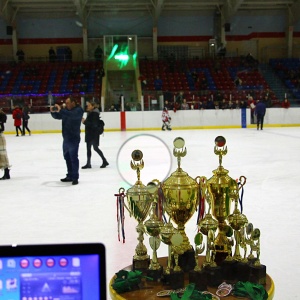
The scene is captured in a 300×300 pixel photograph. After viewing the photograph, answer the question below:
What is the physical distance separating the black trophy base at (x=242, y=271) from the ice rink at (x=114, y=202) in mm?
699

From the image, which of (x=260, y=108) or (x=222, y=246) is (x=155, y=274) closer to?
(x=222, y=246)

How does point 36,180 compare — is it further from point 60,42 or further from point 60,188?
point 60,42

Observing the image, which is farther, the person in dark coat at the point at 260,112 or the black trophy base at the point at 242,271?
the person in dark coat at the point at 260,112

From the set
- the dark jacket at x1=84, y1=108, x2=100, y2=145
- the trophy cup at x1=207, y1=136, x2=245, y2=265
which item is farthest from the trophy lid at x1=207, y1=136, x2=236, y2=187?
the dark jacket at x1=84, y1=108, x2=100, y2=145

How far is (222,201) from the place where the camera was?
7.13 ft

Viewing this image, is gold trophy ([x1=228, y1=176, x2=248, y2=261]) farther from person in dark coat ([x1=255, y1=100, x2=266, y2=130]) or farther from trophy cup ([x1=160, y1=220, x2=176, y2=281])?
person in dark coat ([x1=255, y1=100, x2=266, y2=130])

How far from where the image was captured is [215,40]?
85.6 feet

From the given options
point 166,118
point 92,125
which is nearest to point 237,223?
point 92,125

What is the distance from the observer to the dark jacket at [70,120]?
6.41 meters

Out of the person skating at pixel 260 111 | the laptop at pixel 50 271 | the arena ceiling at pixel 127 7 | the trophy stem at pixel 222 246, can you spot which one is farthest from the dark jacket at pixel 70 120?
the arena ceiling at pixel 127 7

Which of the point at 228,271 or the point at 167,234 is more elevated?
the point at 167,234

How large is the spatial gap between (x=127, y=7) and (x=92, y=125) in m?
18.0

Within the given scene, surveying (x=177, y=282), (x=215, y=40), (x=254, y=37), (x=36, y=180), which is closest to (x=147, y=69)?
(x=215, y=40)

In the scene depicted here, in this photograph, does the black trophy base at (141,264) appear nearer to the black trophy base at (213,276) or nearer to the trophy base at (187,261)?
the trophy base at (187,261)
